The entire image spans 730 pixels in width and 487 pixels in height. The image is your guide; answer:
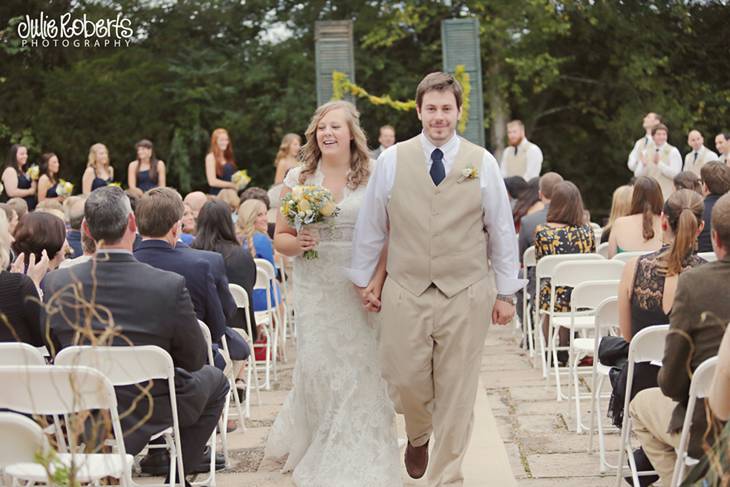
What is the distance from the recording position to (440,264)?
16.7ft

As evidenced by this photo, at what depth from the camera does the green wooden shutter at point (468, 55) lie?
1780 cm

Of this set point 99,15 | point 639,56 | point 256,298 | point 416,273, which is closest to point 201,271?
point 416,273

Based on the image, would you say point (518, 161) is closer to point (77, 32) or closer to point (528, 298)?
point (528, 298)

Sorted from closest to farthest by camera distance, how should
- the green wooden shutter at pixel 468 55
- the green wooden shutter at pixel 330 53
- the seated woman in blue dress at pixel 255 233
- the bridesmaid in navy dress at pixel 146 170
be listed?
the seated woman in blue dress at pixel 255 233 < the bridesmaid in navy dress at pixel 146 170 < the green wooden shutter at pixel 468 55 < the green wooden shutter at pixel 330 53

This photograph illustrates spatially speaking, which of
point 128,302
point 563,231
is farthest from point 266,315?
point 128,302

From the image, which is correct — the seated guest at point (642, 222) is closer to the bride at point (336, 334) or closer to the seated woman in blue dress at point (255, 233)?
the seated woman in blue dress at point (255, 233)

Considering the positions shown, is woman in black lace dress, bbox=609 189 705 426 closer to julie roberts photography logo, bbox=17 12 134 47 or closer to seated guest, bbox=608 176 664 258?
seated guest, bbox=608 176 664 258

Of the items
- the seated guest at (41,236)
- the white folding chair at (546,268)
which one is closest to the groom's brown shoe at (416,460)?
the seated guest at (41,236)

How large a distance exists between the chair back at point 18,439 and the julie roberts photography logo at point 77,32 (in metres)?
16.2

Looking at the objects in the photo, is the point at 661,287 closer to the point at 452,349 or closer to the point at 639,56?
the point at 452,349

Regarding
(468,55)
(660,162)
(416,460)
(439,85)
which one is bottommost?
(416,460)

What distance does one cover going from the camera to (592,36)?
2280cm

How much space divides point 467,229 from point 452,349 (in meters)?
0.55

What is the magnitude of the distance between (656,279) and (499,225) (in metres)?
0.77
